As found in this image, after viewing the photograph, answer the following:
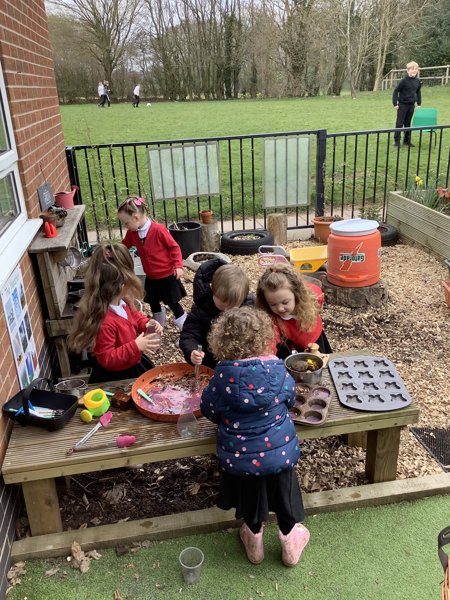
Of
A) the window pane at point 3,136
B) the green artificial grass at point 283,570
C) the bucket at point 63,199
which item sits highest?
the window pane at point 3,136

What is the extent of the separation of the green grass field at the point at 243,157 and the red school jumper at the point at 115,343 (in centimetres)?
398

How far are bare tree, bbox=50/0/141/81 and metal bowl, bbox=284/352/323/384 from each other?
42.1 metres

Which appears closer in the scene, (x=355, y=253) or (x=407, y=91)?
(x=355, y=253)

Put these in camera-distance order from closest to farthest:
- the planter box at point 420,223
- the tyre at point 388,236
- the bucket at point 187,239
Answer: the planter box at point 420,223 → the bucket at point 187,239 → the tyre at point 388,236

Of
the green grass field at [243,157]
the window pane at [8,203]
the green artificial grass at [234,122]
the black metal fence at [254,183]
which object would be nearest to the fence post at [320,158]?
the black metal fence at [254,183]

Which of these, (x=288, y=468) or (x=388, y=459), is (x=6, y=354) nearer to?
(x=288, y=468)

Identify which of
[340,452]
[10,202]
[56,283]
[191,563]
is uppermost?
[10,202]

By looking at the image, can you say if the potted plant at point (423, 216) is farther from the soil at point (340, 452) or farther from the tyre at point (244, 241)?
the tyre at point (244, 241)

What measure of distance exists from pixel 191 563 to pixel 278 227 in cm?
546

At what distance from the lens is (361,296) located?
506cm

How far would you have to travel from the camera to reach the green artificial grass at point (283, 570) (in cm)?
222

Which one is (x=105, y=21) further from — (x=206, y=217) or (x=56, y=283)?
(x=56, y=283)

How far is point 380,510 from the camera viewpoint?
2.66 m

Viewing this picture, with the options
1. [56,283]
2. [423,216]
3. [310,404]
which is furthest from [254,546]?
[423,216]
